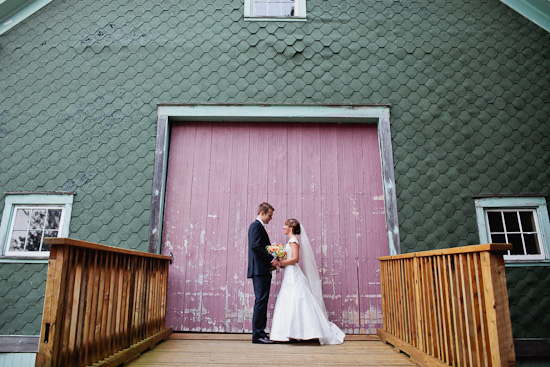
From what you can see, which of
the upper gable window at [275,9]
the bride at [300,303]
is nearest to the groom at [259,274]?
the bride at [300,303]

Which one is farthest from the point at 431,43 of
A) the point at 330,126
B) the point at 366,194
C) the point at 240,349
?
the point at 240,349

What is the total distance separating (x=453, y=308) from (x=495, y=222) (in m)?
2.91

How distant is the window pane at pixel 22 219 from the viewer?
17.4ft

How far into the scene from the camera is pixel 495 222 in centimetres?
524

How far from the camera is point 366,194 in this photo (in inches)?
216

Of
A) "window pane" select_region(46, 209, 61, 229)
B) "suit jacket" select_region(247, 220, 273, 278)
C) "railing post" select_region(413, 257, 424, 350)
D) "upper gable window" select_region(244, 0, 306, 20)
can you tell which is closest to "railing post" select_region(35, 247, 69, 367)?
"suit jacket" select_region(247, 220, 273, 278)

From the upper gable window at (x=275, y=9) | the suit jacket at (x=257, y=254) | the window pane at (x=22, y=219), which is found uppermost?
the upper gable window at (x=275, y=9)

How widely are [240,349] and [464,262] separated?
247 centimetres

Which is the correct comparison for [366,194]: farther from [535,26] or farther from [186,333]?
[535,26]

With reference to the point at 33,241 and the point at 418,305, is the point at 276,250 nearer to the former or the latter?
the point at 418,305

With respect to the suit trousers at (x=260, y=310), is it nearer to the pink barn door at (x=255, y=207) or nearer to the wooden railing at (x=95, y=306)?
the pink barn door at (x=255, y=207)

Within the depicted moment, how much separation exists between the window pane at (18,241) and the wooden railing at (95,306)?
2.32 metres

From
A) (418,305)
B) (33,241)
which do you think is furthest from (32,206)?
(418,305)

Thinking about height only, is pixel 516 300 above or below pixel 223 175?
below
